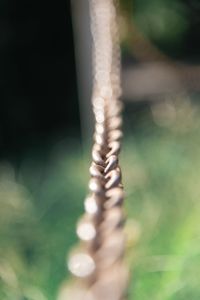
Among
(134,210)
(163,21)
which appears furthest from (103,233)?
(163,21)

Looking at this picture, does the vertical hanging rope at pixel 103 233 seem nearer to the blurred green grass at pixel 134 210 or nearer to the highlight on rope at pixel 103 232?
the highlight on rope at pixel 103 232

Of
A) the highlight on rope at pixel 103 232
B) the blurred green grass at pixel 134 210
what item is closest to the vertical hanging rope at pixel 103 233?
the highlight on rope at pixel 103 232

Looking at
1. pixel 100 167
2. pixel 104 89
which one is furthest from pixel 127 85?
pixel 100 167

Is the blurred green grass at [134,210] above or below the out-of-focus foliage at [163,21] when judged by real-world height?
below

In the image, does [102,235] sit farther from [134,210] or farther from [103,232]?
[134,210]

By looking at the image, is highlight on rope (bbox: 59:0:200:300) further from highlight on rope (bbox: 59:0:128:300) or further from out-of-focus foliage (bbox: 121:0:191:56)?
out-of-focus foliage (bbox: 121:0:191:56)

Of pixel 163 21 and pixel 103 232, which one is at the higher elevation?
pixel 163 21

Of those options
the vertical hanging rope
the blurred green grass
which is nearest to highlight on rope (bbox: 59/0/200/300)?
the vertical hanging rope

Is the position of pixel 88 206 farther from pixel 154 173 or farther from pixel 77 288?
pixel 154 173

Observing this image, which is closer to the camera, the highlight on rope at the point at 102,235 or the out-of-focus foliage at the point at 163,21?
the highlight on rope at the point at 102,235
